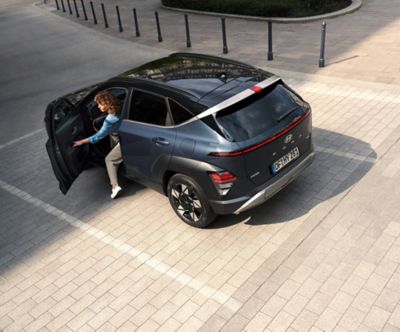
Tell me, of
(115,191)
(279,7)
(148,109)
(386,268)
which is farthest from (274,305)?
(279,7)

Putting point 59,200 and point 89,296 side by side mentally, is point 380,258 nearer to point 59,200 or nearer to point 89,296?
point 89,296

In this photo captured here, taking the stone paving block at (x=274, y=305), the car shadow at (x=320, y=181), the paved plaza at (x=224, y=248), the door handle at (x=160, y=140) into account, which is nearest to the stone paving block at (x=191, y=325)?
the paved plaza at (x=224, y=248)

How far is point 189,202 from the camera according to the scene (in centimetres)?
521

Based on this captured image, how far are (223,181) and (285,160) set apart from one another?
896 millimetres

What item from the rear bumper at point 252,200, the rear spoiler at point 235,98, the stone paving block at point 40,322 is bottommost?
the stone paving block at point 40,322

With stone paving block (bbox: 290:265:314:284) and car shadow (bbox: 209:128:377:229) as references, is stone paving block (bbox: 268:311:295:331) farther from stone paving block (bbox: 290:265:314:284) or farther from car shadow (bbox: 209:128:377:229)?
car shadow (bbox: 209:128:377:229)

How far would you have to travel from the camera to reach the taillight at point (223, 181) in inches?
184

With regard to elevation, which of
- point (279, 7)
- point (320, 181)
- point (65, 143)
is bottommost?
point (320, 181)

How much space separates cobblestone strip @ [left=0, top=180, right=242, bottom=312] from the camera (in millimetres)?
4355

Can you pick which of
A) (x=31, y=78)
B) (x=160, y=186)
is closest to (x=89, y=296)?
(x=160, y=186)

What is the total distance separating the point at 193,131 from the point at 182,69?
1.13 meters

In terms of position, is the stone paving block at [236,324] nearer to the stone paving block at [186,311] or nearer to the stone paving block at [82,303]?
the stone paving block at [186,311]

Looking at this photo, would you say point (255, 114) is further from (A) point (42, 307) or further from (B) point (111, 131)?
(A) point (42, 307)

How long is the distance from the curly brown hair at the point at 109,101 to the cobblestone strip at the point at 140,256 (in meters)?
1.59
